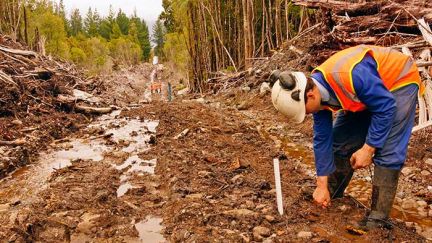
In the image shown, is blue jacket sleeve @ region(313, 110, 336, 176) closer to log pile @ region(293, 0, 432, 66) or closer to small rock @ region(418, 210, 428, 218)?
small rock @ region(418, 210, 428, 218)

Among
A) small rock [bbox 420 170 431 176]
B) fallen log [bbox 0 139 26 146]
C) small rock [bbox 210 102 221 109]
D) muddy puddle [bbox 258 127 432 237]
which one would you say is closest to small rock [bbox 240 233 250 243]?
muddy puddle [bbox 258 127 432 237]

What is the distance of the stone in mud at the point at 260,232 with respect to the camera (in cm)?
299

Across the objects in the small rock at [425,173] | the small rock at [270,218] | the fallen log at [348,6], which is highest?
the fallen log at [348,6]

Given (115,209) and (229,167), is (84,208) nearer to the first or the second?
(115,209)

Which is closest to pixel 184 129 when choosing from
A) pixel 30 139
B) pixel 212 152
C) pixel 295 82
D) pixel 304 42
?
pixel 212 152

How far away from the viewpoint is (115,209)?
12.0 feet

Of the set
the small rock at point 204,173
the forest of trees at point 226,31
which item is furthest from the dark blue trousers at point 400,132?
the forest of trees at point 226,31

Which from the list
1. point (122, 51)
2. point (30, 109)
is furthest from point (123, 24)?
point (30, 109)

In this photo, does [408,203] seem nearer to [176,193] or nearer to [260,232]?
[260,232]

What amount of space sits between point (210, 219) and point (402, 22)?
15.6ft

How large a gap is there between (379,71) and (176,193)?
218 cm

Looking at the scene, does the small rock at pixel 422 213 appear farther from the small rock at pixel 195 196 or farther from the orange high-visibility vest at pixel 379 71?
the small rock at pixel 195 196

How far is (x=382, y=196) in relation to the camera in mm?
3043

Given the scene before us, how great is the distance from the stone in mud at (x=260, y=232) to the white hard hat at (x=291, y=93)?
867 mm
